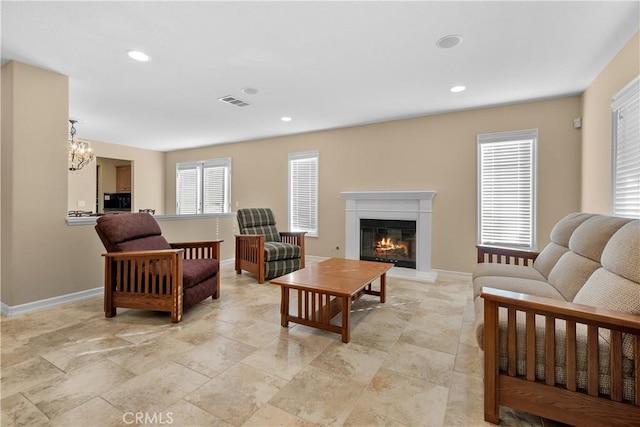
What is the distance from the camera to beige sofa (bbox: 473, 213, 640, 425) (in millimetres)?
1285

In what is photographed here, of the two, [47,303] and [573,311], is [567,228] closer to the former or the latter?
[573,311]

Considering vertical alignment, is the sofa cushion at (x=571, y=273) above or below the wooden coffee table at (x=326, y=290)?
above

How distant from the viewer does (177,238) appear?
4.48 metres

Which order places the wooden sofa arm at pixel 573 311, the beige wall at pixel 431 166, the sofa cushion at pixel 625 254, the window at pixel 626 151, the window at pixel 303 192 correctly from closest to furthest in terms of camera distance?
the wooden sofa arm at pixel 573 311
the sofa cushion at pixel 625 254
the window at pixel 626 151
the beige wall at pixel 431 166
the window at pixel 303 192

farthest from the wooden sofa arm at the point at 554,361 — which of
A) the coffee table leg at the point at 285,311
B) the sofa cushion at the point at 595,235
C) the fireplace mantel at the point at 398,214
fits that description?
the fireplace mantel at the point at 398,214

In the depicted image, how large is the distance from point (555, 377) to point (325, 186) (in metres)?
4.37

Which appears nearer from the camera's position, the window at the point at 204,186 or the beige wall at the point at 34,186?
the beige wall at the point at 34,186

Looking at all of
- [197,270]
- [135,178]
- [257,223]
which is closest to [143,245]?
[197,270]

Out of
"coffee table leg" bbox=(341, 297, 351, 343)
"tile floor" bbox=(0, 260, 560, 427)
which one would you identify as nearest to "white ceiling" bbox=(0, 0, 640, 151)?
"coffee table leg" bbox=(341, 297, 351, 343)

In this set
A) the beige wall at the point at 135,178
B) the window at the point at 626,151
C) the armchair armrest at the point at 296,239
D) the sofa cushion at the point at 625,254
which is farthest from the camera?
the beige wall at the point at 135,178

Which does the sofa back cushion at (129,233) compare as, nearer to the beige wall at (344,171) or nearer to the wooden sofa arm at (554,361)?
the beige wall at (344,171)

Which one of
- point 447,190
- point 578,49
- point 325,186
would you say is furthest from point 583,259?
point 325,186

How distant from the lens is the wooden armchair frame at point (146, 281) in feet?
8.88

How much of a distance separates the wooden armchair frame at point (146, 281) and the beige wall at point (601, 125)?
413cm
